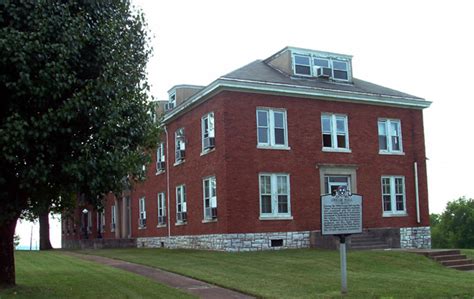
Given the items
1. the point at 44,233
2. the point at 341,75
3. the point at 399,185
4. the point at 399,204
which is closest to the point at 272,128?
the point at 341,75

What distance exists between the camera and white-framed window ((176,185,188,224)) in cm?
2958

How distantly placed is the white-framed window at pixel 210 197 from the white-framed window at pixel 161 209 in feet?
21.5

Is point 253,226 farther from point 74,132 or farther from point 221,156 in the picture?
point 74,132

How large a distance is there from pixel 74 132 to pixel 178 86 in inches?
855

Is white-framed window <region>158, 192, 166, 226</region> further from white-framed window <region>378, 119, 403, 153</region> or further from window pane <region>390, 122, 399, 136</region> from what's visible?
window pane <region>390, 122, 399, 136</region>

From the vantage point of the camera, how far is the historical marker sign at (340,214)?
12875 millimetres

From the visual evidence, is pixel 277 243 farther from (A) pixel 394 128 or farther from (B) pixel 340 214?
(B) pixel 340 214

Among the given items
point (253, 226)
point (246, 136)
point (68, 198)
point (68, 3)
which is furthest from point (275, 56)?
point (68, 3)

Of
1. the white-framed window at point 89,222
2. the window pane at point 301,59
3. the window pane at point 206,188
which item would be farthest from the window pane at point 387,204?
the white-framed window at point 89,222

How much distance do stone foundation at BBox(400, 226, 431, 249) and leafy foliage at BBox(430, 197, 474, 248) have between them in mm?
22849

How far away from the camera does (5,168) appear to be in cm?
1078

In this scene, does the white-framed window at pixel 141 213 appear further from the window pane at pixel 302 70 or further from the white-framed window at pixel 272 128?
the window pane at pixel 302 70

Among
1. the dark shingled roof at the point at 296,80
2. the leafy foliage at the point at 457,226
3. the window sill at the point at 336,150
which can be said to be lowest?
the leafy foliage at the point at 457,226

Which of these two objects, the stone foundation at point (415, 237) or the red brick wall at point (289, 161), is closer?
the red brick wall at point (289, 161)
